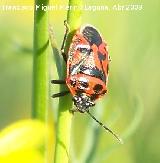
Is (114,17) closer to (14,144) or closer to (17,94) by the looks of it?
(17,94)

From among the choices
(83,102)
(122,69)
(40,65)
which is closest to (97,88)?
(83,102)

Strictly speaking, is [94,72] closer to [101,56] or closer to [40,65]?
[101,56]

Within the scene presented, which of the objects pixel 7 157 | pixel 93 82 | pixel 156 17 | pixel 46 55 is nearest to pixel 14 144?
pixel 7 157

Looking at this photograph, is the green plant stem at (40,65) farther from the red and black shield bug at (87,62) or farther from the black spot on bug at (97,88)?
the black spot on bug at (97,88)

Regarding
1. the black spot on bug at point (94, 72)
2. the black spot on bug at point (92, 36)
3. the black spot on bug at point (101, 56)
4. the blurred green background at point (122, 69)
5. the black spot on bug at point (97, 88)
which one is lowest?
the blurred green background at point (122, 69)

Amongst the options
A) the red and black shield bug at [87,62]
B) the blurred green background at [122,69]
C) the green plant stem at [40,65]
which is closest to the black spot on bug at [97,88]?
the red and black shield bug at [87,62]

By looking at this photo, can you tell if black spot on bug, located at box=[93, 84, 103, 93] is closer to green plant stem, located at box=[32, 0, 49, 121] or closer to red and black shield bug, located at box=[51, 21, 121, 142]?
red and black shield bug, located at box=[51, 21, 121, 142]

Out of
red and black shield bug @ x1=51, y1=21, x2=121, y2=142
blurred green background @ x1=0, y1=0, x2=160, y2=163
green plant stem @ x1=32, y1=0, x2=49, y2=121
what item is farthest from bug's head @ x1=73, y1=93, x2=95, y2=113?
blurred green background @ x1=0, y1=0, x2=160, y2=163
